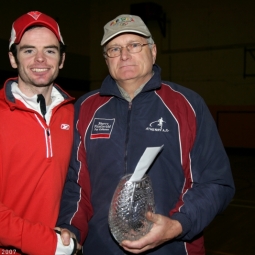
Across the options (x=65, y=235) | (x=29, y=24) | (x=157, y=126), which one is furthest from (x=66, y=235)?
(x=29, y=24)

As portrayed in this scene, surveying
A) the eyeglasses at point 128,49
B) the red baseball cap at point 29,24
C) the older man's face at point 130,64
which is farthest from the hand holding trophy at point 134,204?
the red baseball cap at point 29,24

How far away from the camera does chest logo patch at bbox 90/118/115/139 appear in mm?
1621

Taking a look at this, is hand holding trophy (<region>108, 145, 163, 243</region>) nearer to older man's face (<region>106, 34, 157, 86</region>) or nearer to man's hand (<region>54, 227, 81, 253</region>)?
man's hand (<region>54, 227, 81, 253</region>)

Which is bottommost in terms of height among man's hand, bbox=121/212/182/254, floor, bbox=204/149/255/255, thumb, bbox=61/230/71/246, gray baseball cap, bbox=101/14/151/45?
floor, bbox=204/149/255/255

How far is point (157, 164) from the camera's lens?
5.12ft

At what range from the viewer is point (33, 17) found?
1.69 m

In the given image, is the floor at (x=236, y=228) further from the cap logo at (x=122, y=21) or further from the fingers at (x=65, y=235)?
the cap logo at (x=122, y=21)

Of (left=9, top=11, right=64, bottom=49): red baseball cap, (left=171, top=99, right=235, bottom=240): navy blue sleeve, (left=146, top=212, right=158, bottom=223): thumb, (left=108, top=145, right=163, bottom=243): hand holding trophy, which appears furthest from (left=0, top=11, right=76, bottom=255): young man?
(left=171, top=99, right=235, bottom=240): navy blue sleeve

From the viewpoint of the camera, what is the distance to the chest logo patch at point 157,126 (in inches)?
62.4

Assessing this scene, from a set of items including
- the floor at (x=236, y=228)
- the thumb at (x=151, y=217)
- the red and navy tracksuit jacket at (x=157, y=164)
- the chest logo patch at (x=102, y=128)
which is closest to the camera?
the thumb at (x=151, y=217)

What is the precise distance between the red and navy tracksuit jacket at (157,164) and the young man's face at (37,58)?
298mm

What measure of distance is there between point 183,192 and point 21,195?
2.34 ft

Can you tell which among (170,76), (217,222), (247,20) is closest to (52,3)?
(170,76)

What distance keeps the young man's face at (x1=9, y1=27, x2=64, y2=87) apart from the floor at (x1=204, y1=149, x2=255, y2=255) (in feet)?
8.12
